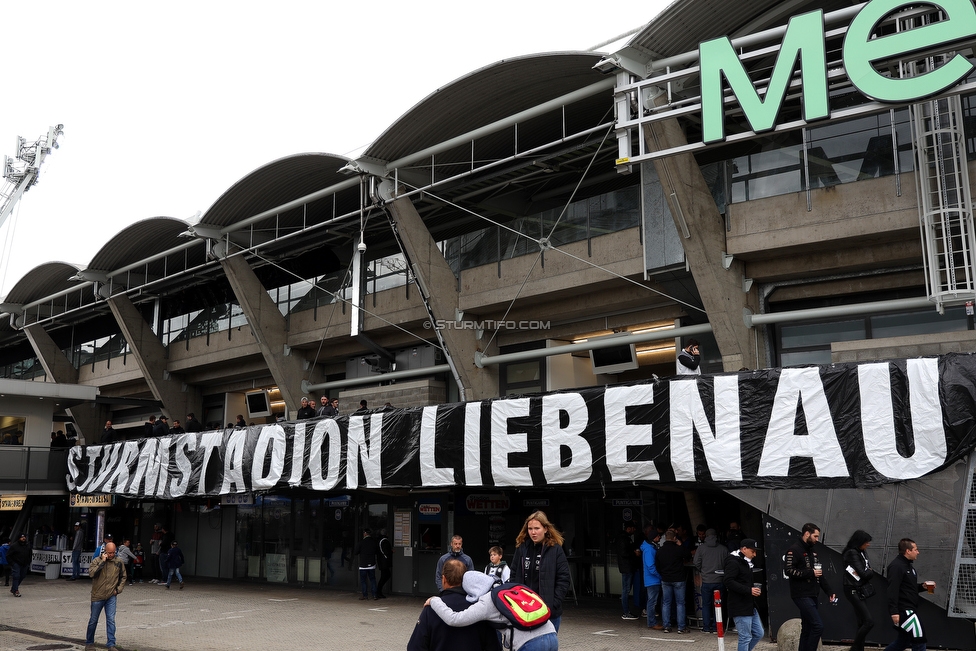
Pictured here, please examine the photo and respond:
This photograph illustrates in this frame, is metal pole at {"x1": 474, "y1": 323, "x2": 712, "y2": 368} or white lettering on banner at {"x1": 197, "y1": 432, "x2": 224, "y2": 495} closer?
metal pole at {"x1": 474, "y1": 323, "x2": 712, "y2": 368}

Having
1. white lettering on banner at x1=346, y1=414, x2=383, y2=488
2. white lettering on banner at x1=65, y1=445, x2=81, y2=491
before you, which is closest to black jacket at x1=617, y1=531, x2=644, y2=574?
white lettering on banner at x1=346, y1=414, x2=383, y2=488

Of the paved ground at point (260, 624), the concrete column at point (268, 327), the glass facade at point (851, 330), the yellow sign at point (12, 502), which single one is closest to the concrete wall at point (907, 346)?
the glass facade at point (851, 330)

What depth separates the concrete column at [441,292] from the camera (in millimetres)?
21875

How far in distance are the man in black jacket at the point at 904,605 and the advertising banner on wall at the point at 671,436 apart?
185cm

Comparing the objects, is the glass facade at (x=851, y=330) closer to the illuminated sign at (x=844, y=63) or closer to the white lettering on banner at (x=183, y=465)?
the illuminated sign at (x=844, y=63)

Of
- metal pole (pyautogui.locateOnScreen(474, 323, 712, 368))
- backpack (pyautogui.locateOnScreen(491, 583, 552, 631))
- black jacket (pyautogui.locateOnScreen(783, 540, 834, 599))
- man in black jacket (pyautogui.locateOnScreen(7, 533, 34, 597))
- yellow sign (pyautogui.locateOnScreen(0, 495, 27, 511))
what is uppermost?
metal pole (pyautogui.locateOnScreen(474, 323, 712, 368))

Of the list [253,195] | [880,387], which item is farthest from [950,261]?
[253,195]

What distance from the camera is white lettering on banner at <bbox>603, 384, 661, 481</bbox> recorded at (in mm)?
14055

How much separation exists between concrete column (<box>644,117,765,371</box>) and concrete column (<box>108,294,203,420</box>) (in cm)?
2255

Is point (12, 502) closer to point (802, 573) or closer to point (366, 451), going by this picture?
point (366, 451)

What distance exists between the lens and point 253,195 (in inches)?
974

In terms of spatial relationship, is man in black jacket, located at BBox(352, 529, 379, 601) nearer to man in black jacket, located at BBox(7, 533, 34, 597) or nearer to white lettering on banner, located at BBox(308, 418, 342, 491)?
white lettering on banner, located at BBox(308, 418, 342, 491)

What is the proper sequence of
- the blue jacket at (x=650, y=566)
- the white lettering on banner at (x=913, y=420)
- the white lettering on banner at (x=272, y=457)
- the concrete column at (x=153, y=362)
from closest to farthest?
the white lettering on banner at (x=913, y=420) < the blue jacket at (x=650, y=566) < the white lettering on banner at (x=272, y=457) < the concrete column at (x=153, y=362)

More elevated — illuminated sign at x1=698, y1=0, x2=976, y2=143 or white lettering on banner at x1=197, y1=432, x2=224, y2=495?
illuminated sign at x1=698, y1=0, x2=976, y2=143
